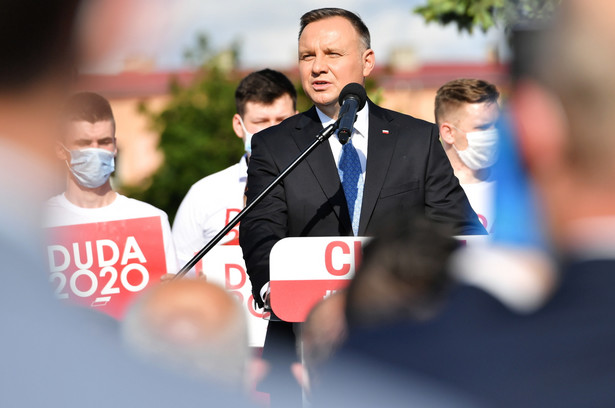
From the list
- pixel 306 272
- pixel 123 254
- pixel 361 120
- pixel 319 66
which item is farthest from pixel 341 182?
pixel 123 254

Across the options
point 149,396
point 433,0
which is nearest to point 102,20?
point 149,396

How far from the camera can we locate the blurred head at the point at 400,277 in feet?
4.18

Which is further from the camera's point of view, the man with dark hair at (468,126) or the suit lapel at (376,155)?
the man with dark hair at (468,126)

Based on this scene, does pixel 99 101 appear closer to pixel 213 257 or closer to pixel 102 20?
pixel 213 257

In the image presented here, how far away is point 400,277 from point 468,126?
5053mm

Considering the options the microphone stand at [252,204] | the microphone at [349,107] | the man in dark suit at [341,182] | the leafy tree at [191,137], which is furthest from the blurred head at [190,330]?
the leafy tree at [191,137]

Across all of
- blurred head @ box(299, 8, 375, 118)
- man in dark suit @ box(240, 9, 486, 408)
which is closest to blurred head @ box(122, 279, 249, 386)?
man in dark suit @ box(240, 9, 486, 408)

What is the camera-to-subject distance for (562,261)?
1218mm

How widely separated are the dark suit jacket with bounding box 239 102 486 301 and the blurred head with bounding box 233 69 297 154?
2037 millimetres

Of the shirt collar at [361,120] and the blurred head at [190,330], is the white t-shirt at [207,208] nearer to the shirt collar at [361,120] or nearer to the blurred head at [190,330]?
the shirt collar at [361,120]

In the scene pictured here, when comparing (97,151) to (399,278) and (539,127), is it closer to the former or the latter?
(399,278)

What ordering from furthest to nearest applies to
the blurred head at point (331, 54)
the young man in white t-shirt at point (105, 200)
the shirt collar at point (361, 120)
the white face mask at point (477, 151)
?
the white face mask at point (477, 151), the young man in white t-shirt at point (105, 200), the blurred head at point (331, 54), the shirt collar at point (361, 120)

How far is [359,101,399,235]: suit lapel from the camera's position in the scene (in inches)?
158

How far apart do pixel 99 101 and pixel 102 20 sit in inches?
174
